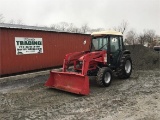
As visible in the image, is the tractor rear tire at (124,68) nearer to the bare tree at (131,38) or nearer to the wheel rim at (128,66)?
the wheel rim at (128,66)

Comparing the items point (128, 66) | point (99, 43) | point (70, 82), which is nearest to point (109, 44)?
point (99, 43)

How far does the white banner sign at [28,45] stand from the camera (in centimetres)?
1289

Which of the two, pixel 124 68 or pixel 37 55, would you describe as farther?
pixel 37 55

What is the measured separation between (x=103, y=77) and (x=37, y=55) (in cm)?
618

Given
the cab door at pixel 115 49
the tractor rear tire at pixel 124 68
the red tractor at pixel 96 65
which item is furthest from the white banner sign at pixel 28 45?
the tractor rear tire at pixel 124 68

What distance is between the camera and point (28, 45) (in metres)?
13.5

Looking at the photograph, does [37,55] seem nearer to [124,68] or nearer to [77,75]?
[124,68]

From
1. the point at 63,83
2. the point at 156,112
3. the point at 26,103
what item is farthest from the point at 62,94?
the point at 156,112

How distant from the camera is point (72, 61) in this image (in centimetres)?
971

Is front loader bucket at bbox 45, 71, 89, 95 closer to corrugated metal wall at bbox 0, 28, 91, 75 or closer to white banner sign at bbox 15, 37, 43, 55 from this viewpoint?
corrugated metal wall at bbox 0, 28, 91, 75

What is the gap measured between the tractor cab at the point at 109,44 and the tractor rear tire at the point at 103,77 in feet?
2.95

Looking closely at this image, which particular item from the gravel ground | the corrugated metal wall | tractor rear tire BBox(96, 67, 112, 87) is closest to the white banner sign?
the corrugated metal wall

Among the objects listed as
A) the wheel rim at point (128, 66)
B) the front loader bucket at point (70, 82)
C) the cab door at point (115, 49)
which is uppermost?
the cab door at point (115, 49)

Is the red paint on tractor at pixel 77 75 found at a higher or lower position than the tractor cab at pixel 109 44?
lower
